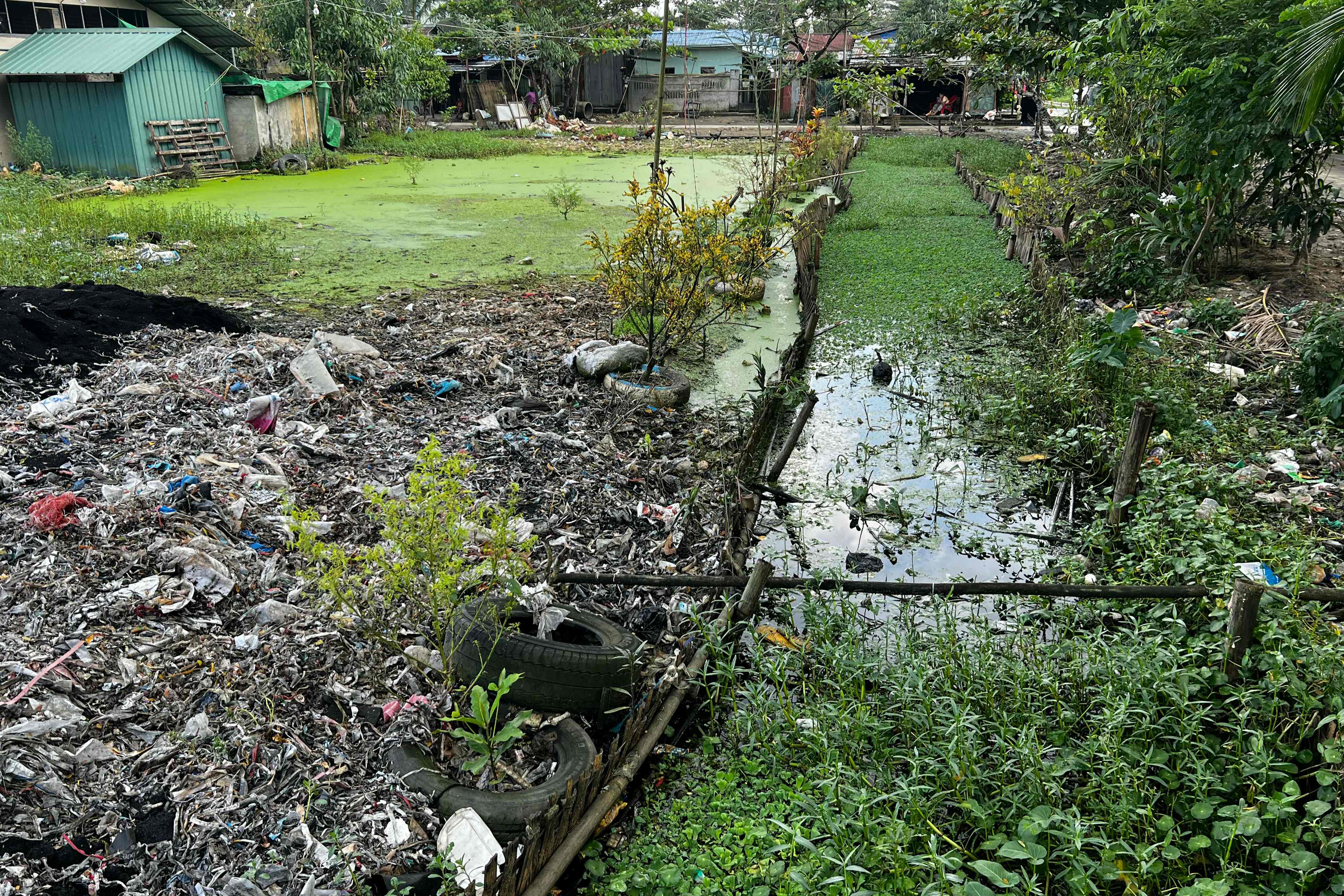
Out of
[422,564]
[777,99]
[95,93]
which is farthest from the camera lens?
[95,93]

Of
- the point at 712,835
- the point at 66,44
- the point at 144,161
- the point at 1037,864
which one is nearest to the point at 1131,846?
the point at 1037,864

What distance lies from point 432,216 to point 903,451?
28.5 feet

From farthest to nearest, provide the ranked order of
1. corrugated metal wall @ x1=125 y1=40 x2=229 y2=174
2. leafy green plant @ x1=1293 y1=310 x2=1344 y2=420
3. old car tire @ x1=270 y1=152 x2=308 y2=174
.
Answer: old car tire @ x1=270 y1=152 x2=308 y2=174
corrugated metal wall @ x1=125 y1=40 x2=229 y2=174
leafy green plant @ x1=1293 y1=310 x2=1344 y2=420

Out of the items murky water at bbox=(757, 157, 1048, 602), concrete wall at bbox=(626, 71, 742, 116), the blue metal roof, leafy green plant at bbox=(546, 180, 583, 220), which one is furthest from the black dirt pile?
concrete wall at bbox=(626, 71, 742, 116)

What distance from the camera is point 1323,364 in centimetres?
529

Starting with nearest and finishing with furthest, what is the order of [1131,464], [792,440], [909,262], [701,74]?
[1131,464], [792,440], [909,262], [701,74]

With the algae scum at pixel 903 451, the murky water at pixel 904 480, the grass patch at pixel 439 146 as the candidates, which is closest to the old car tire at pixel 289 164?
the grass patch at pixel 439 146

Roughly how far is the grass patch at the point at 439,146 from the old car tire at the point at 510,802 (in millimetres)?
18234

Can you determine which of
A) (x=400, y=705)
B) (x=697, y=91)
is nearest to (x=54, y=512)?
(x=400, y=705)

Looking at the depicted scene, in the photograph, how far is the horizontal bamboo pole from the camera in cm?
314

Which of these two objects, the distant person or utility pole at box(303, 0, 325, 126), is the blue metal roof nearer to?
the distant person

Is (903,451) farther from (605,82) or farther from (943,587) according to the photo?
(605,82)

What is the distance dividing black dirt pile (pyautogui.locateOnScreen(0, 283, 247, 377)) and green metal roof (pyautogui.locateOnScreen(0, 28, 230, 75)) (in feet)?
31.5

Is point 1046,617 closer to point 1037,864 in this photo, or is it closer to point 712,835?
point 1037,864
